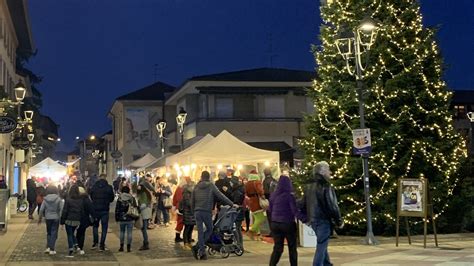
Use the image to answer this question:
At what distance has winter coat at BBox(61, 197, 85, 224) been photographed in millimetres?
14203

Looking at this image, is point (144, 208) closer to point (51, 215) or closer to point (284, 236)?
point (51, 215)

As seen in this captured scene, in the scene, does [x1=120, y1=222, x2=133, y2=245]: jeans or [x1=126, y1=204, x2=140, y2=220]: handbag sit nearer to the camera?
[x1=126, y1=204, x2=140, y2=220]: handbag

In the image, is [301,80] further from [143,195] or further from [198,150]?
[143,195]

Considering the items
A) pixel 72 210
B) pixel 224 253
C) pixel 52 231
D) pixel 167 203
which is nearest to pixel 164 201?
pixel 167 203

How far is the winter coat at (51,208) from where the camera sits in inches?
575

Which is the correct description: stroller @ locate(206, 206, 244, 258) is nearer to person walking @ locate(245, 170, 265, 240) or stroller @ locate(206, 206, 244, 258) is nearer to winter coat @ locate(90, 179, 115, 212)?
winter coat @ locate(90, 179, 115, 212)

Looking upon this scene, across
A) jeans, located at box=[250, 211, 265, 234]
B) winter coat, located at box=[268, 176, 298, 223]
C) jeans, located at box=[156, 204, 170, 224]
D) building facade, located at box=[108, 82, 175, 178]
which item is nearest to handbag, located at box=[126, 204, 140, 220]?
jeans, located at box=[250, 211, 265, 234]

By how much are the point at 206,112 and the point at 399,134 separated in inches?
1036

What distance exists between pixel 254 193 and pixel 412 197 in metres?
4.59

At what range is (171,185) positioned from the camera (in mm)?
25172

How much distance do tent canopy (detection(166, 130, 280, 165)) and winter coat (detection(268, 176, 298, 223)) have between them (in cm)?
1176

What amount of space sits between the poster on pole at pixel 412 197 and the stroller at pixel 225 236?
Result: 14.2ft

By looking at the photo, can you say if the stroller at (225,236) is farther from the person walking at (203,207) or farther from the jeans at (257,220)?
the jeans at (257,220)

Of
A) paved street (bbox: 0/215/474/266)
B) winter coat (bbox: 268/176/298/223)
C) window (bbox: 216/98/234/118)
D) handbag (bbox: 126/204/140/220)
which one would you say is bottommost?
paved street (bbox: 0/215/474/266)
